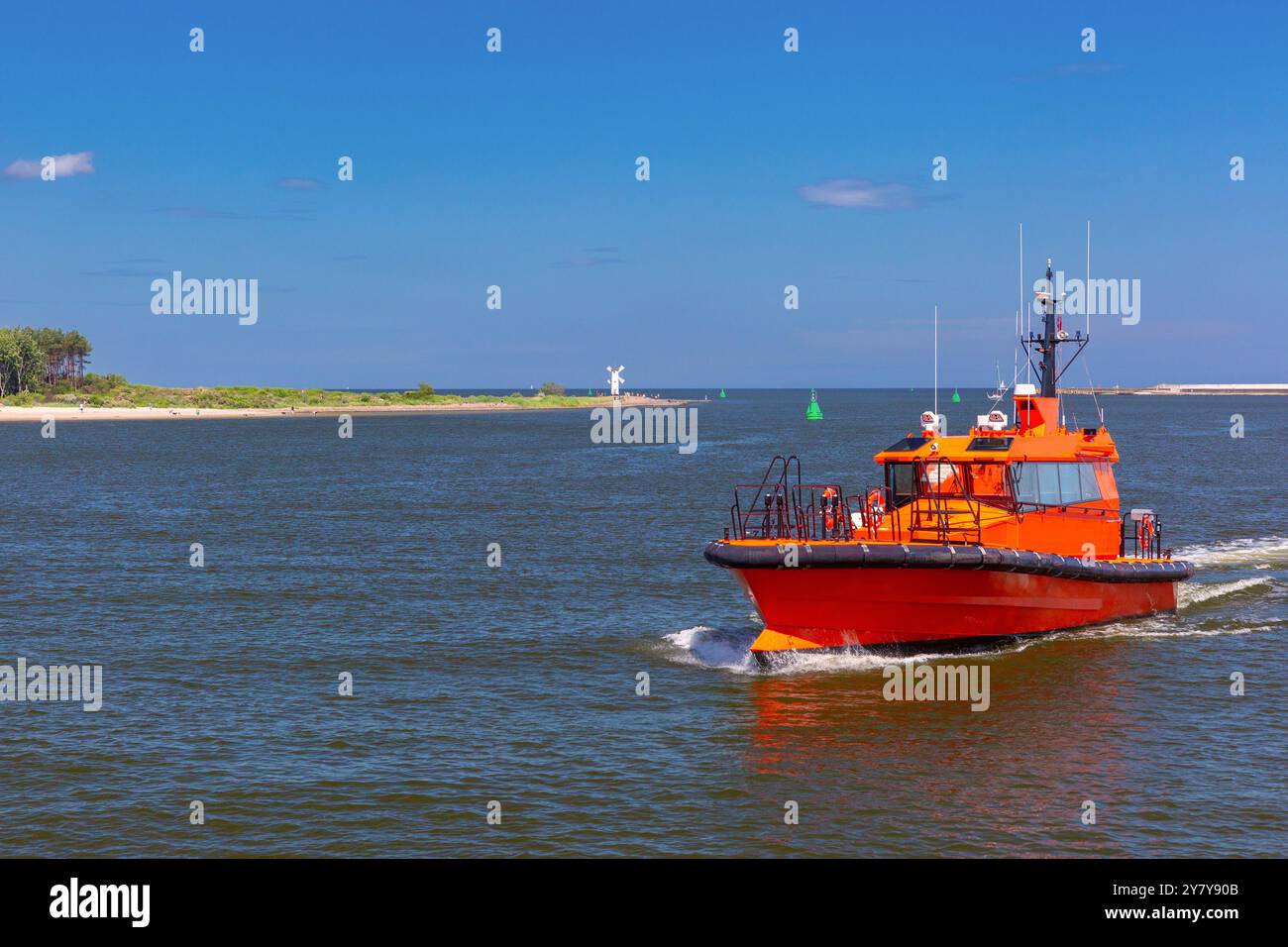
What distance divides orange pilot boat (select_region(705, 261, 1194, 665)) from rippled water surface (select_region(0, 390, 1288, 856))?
653mm

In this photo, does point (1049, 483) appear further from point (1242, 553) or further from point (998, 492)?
point (1242, 553)

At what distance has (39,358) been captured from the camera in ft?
466

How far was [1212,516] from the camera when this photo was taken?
3956cm

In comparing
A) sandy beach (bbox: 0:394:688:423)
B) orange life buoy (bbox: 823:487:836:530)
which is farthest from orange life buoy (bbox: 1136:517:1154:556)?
sandy beach (bbox: 0:394:688:423)

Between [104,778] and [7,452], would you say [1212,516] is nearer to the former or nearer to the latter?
[104,778]

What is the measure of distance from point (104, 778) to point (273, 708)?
2.92 meters

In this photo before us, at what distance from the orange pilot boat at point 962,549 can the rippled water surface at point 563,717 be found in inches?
25.7

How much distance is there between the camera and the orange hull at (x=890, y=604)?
728 inches

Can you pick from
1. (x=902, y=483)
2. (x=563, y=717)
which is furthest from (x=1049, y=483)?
(x=563, y=717)

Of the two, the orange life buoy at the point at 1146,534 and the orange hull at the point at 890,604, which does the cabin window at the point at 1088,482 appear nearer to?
the orange life buoy at the point at 1146,534

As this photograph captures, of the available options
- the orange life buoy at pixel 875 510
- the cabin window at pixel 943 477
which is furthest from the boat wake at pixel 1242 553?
the orange life buoy at pixel 875 510

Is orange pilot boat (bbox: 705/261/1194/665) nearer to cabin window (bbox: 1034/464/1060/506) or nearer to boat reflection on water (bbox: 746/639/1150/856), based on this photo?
cabin window (bbox: 1034/464/1060/506)

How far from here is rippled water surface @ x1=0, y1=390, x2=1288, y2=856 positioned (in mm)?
12734
